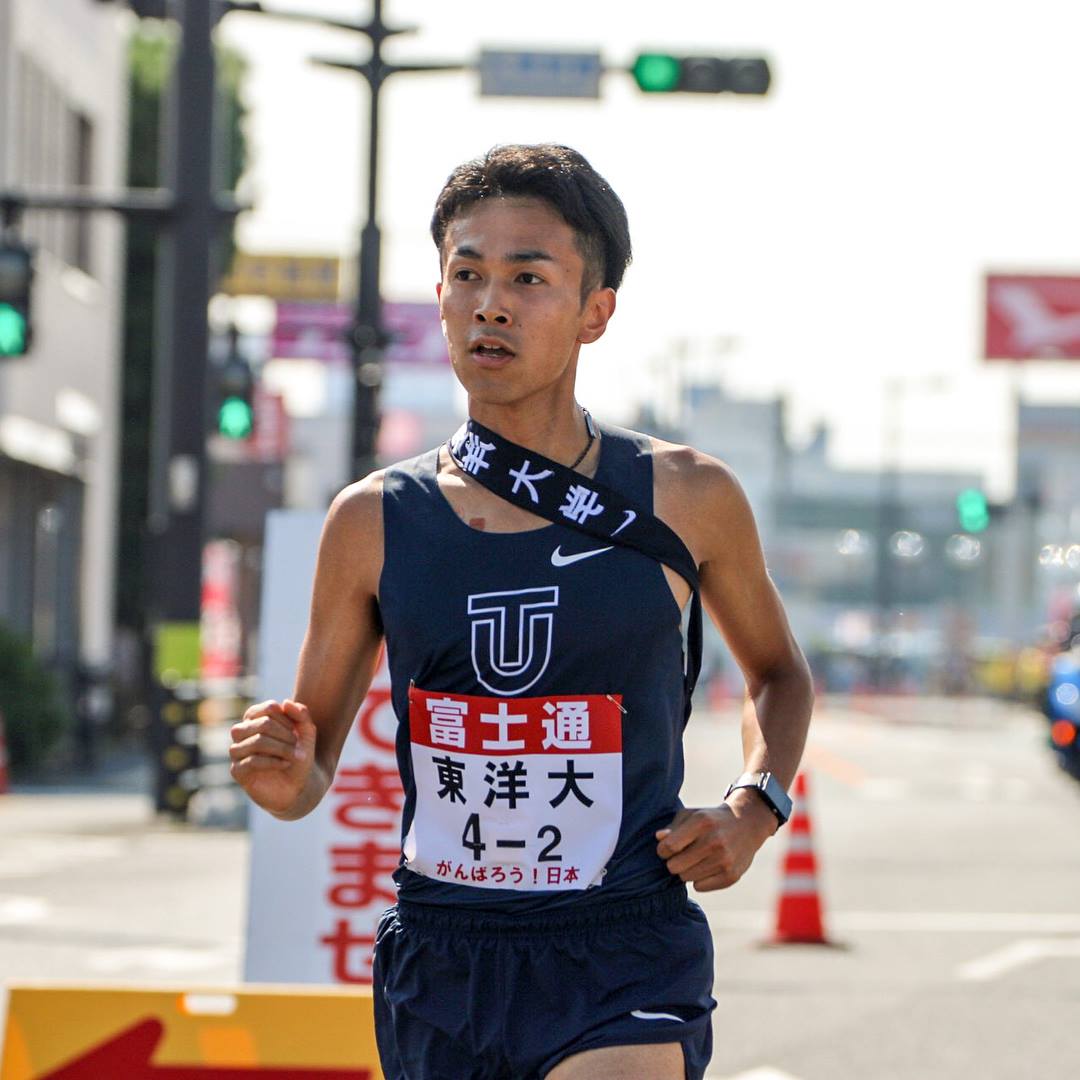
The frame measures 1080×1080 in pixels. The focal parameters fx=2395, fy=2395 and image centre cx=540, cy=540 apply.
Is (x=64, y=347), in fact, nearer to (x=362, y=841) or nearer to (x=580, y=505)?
(x=362, y=841)

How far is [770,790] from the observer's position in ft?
11.7

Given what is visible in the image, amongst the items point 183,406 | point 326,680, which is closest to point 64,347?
point 183,406

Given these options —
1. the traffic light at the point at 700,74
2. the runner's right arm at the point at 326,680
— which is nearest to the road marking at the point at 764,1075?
the runner's right arm at the point at 326,680

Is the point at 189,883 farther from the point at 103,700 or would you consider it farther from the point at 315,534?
the point at 103,700

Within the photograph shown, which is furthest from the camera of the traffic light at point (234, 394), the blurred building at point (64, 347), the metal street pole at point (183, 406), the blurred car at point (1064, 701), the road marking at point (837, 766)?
the blurred building at point (64, 347)

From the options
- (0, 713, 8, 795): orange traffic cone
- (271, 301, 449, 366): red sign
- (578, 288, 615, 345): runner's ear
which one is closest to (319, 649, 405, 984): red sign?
(578, 288, 615, 345): runner's ear

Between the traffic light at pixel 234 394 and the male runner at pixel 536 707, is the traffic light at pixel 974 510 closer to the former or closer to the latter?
the traffic light at pixel 234 394

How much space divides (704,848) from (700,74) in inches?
563

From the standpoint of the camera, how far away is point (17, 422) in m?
27.8

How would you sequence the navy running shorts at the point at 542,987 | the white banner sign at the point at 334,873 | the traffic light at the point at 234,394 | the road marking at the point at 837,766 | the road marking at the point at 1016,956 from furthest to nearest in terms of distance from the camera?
1. the road marking at the point at 837,766
2. the traffic light at the point at 234,394
3. the road marking at the point at 1016,956
4. the white banner sign at the point at 334,873
5. the navy running shorts at the point at 542,987

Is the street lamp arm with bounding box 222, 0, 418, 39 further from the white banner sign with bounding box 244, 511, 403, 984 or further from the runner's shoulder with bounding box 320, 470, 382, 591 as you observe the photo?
the runner's shoulder with bounding box 320, 470, 382, 591

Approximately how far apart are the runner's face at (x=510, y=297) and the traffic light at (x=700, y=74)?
13895 millimetres

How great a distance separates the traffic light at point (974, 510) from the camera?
44.8 meters

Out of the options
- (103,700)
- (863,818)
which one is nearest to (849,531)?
(103,700)
